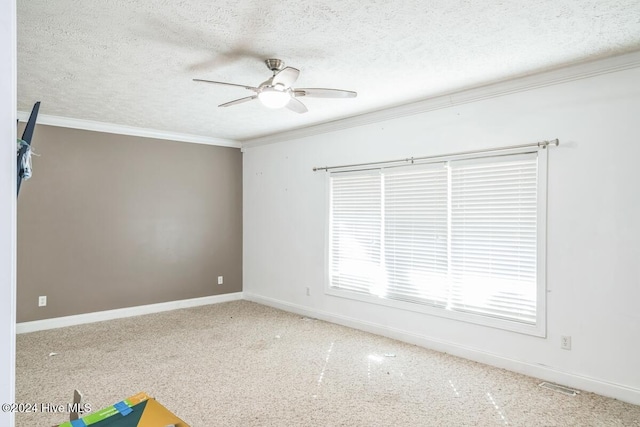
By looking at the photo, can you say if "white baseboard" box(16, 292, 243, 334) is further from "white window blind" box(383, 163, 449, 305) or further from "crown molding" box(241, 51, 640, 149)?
"white window blind" box(383, 163, 449, 305)

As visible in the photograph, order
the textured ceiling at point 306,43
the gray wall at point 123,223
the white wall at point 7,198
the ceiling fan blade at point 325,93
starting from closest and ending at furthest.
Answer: the white wall at point 7,198 < the textured ceiling at point 306,43 < the ceiling fan blade at point 325,93 < the gray wall at point 123,223

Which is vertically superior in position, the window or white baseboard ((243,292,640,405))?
the window

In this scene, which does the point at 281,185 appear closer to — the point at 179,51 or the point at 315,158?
the point at 315,158

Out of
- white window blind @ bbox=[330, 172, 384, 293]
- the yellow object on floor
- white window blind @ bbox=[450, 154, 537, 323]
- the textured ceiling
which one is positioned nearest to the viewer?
the yellow object on floor

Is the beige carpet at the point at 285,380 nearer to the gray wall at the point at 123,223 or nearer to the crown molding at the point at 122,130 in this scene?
the gray wall at the point at 123,223

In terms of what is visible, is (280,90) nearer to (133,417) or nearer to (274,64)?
(274,64)

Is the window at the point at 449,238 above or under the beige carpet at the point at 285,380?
above

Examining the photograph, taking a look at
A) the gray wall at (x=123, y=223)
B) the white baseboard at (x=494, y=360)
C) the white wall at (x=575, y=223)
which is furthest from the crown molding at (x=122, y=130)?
the white wall at (x=575, y=223)

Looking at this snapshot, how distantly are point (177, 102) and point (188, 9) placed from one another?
83.0 inches

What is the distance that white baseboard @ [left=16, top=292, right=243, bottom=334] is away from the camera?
4.92m

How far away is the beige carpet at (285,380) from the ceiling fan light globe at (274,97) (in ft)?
7.29

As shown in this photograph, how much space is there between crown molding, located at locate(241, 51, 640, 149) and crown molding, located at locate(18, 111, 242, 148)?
57.4 inches

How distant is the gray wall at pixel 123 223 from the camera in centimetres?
500

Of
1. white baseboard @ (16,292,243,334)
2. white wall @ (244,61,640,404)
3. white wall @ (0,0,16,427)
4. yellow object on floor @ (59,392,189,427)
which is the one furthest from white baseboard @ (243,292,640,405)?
white wall @ (0,0,16,427)
